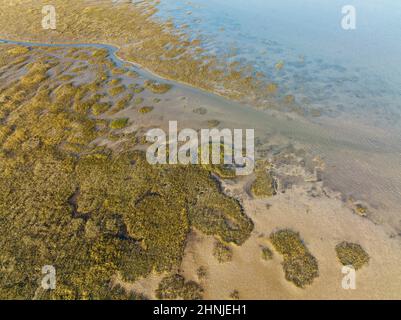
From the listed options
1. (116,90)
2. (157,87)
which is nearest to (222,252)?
(157,87)

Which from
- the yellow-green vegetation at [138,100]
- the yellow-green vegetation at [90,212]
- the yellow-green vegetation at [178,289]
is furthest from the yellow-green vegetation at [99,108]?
the yellow-green vegetation at [178,289]

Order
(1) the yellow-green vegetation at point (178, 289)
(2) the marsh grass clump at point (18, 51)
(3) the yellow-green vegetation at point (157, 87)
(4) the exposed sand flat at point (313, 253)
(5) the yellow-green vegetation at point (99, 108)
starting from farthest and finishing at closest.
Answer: (2) the marsh grass clump at point (18, 51)
(3) the yellow-green vegetation at point (157, 87)
(5) the yellow-green vegetation at point (99, 108)
(4) the exposed sand flat at point (313, 253)
(1) the yellow-green vegetation at point (178, 289)

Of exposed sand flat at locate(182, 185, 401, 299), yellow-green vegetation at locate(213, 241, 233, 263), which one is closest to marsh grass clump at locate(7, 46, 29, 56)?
exposed sand flat at locate(182, 185, 401, 299)

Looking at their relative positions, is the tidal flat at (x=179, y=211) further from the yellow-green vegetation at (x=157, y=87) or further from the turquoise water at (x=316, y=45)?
the turquoise water at (x=316, y=45)

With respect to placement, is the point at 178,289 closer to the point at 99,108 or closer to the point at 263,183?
the point at 263,183

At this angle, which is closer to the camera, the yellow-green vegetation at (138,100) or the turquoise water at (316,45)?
the yellow-green vegetation at (138,100)

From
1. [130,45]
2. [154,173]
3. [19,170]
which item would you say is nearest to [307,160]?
[154,173]
